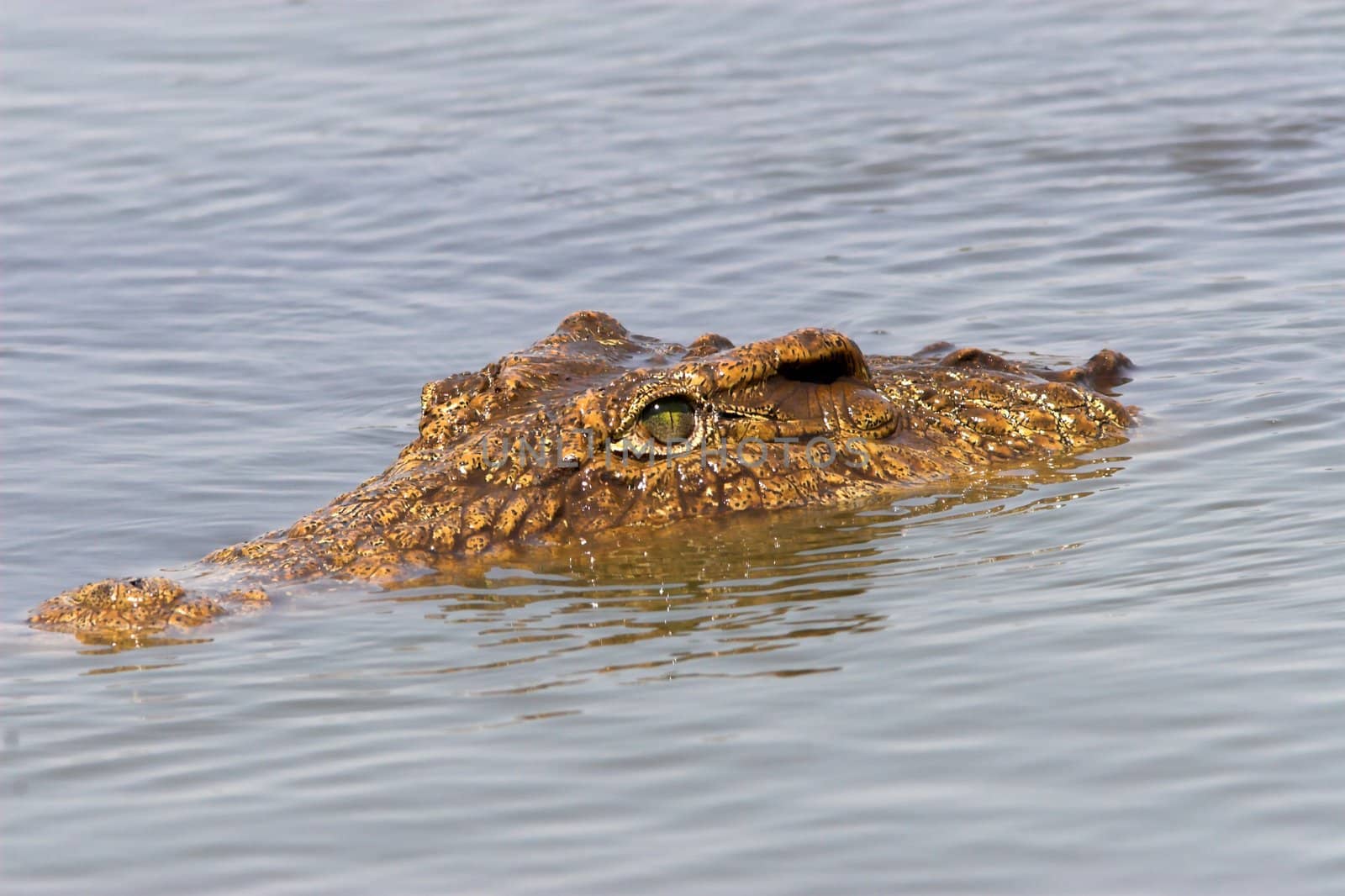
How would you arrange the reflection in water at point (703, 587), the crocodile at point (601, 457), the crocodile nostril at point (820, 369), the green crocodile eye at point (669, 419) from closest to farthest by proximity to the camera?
the reflection in water at point (703, 587) < the crocodile at point (601, 457) < the green crocodile eye at point (669, 419) < the crocodile nostril at point (820, 369)

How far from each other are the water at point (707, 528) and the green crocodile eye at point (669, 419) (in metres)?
0.41

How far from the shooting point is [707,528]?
722cm

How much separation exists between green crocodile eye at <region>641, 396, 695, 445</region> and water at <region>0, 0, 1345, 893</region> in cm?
41

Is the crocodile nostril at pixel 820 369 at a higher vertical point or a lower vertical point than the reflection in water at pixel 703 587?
higher

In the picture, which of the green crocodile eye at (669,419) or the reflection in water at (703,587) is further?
the green crocodile eye at (669,419)

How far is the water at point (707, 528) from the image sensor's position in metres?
4.63

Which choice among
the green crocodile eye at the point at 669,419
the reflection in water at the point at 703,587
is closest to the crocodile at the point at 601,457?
the green crocodile eye at the point at 669,419

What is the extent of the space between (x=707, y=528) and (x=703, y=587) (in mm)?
630

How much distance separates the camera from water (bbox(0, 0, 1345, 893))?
15.2ft

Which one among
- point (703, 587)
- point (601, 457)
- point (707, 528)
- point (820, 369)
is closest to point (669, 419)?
point (601, 457)

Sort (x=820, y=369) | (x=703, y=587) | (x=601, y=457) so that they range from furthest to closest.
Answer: (x=820, y=369), (x=601, y=457), (x=703, y=587)

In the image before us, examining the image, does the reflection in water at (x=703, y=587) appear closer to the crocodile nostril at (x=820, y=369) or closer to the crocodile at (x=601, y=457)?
the crocodile at (x=601, y=457)

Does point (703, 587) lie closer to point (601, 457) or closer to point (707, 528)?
point (707, 528)

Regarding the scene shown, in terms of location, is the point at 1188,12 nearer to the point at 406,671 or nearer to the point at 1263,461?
the point at 1263,461
